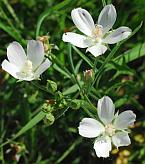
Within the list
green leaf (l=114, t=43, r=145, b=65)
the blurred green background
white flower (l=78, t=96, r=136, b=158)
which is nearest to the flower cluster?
white flower (l=78, t=96, r=136, b=158)

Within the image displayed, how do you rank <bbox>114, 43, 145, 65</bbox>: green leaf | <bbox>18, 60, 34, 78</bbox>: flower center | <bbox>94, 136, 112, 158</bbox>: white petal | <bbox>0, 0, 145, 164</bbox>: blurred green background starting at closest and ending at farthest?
<bbox>94, 136, 112, 158</bbox>: white petal
<bbox>18, 60, 34, 78</bbox>: flower center
<bbox>114, 43, 145, 65</bbox>: green leaf
<bbox>0, 0, 145, 164</bbox>: blurred green background

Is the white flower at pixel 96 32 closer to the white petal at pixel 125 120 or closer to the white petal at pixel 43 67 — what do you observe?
the white petal at pixel 43 67

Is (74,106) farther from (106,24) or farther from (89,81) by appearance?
(106,24)

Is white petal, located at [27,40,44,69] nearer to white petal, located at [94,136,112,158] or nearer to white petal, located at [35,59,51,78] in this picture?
white petal, located at [35,59,51,78]

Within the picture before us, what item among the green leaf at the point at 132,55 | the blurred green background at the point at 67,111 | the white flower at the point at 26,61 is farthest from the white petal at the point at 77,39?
the blurred green background at the point at 67,111

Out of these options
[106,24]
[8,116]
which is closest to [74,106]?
[106,24]
